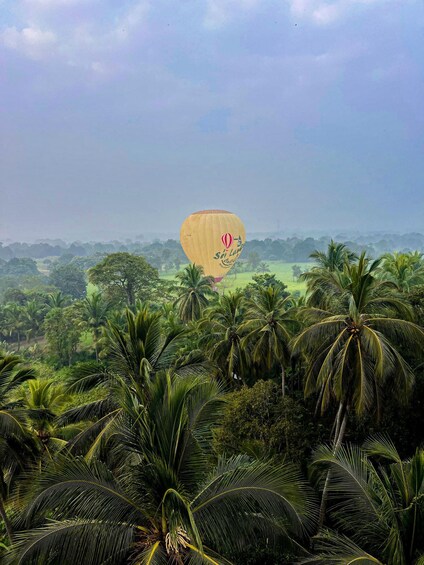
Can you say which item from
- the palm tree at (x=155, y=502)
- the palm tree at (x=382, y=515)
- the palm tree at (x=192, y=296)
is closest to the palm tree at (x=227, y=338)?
the palm tree at (x=382, y=515)

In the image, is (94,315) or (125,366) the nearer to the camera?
(125,366)

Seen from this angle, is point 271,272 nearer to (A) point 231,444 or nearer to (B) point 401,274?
(B) point 401,274

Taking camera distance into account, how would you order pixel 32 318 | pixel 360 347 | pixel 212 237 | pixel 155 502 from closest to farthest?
pixel 155 502, pixel 360 347, pixel 32 318, pixel 212 237

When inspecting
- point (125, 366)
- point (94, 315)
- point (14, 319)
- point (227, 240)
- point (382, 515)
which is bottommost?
point (14, 319)

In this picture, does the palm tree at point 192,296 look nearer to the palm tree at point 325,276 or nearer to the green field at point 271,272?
the palm tree at point 325,276

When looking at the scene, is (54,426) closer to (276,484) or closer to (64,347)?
(276,484)

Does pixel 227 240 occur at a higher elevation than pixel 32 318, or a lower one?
higher

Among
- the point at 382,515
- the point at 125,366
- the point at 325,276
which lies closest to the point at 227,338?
the point at 325,276
